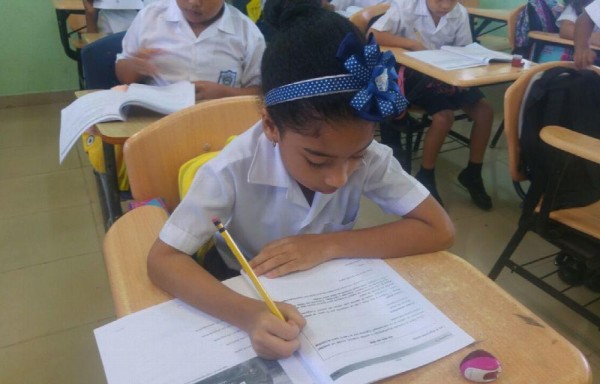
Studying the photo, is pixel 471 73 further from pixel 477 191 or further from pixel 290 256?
pixel 290 256

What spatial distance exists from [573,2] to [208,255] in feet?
10.3

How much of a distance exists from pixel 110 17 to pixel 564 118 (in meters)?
2.62

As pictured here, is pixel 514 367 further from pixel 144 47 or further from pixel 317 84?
pixel 144 47

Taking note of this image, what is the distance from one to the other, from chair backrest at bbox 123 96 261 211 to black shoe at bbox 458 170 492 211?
67.5 inches

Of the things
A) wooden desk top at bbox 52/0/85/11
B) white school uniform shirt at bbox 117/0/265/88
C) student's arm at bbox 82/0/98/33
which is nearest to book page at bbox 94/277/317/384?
white school uniform shirt at bbox 117/0/265/88

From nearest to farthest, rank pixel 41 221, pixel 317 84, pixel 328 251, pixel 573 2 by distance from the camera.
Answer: pixel 317 84 < pixel 328 251 < pixel 41 221 < pixel 573 2

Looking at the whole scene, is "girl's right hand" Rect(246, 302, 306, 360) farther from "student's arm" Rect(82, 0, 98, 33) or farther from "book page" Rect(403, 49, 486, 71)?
"student's arm" Rect(82, 0, 98, 33)

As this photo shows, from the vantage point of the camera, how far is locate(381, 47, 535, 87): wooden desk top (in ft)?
6.29

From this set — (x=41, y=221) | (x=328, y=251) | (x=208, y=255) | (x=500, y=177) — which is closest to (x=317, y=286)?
(x=328, y=251)

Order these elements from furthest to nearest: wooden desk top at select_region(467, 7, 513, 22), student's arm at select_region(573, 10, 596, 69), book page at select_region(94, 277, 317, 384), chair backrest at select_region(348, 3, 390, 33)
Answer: wooden desk top at select_region(467, 7, 513, 22), chair backrest at select_region(348, 3, 390, 33), student's arm at select_region(573, 10, 596, 69), book page at select_region(94, 277, 317, 384)

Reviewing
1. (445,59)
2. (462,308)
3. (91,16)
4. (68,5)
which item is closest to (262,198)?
(462,308)

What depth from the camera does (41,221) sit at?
7.07 feet

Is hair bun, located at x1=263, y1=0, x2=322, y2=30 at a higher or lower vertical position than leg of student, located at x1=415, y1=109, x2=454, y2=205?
higher

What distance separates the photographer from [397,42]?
97.9 inches
